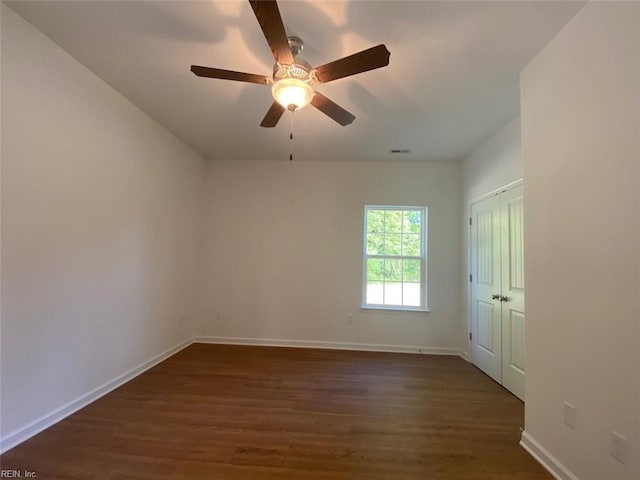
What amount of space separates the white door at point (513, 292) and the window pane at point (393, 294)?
1427 mm

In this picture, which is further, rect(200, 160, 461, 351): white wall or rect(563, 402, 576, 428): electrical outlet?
rect(200, 160, 461, 351): white wall

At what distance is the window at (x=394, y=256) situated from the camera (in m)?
4.25

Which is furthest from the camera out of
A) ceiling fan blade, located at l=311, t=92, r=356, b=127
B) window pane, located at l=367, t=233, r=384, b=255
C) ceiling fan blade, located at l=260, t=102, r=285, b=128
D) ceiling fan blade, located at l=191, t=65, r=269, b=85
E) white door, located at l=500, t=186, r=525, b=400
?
window pane, located at l=367, t=233, r=384, b=255

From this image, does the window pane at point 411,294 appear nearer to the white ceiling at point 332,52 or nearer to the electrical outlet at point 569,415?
the white ceiling at point 332,52

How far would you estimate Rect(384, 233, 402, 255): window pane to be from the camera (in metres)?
4.31

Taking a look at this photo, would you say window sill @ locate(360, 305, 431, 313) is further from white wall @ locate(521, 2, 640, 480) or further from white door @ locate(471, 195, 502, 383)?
white wall @ locate(521, 2, 640, 480)

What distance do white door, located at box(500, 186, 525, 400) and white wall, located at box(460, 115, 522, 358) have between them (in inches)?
9.3

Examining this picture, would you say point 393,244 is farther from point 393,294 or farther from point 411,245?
point 393,294

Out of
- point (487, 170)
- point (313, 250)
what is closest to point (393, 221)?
point (313, 250)

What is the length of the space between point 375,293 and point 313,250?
3.68 ft

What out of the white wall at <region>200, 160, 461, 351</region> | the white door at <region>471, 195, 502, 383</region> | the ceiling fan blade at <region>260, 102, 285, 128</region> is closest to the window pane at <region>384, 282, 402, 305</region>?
the white wall at <region>200, 160, 461, 351</region>

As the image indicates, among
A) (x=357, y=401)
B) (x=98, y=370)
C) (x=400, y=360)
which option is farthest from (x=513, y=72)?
(x=98, y=370)

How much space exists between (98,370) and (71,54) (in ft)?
8.52

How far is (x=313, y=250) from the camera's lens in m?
4.29
